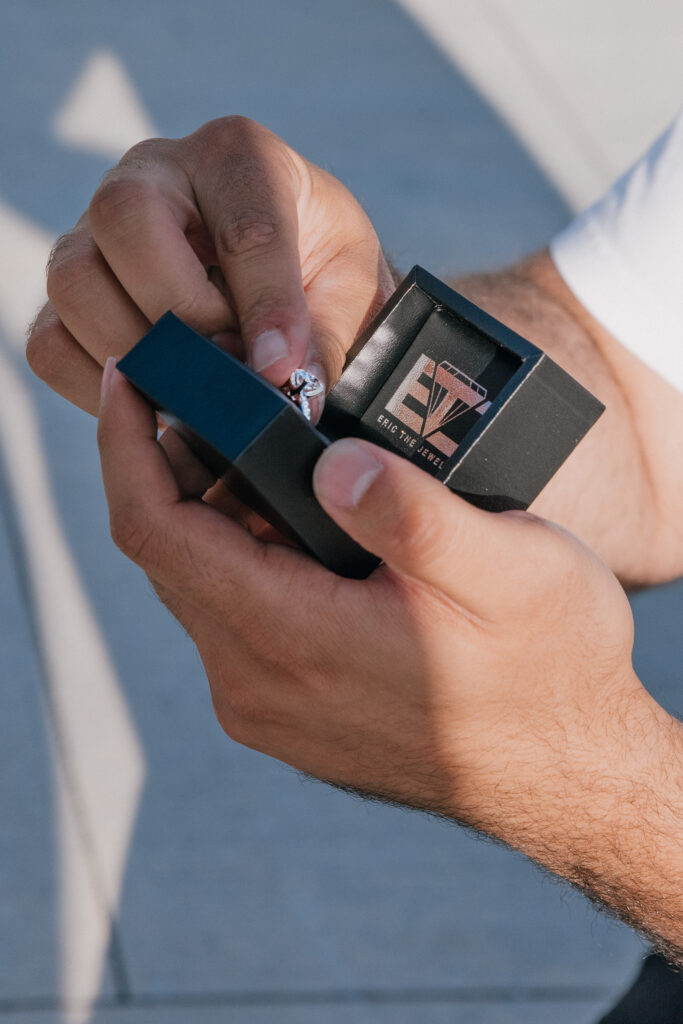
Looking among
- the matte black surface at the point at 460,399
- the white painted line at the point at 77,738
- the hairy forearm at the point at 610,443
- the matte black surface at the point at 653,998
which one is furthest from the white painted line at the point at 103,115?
the matte black surface at the point at 653,998

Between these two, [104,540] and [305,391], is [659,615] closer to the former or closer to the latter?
[104,540]

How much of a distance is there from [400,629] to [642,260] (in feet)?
2.65

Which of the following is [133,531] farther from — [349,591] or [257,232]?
[257,232]

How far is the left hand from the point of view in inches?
31.7

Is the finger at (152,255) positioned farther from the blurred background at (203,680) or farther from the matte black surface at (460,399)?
the blurred background at (203,680)

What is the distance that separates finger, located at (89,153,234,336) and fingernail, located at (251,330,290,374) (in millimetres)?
99

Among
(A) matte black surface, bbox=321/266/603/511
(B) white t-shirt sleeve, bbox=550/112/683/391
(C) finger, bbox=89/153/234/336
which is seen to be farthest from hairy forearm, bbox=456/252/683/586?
(C) finger, bbox=89/153/234/336

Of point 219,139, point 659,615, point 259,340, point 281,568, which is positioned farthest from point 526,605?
point 659,615

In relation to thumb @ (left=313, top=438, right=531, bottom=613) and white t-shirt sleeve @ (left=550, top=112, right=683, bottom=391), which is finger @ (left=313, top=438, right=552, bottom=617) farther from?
white t-shirt sleeve @ (left=550, top=112, right=683, bottom=391)

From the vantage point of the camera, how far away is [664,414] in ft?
4.78

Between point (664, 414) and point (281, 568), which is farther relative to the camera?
point (664, 414)

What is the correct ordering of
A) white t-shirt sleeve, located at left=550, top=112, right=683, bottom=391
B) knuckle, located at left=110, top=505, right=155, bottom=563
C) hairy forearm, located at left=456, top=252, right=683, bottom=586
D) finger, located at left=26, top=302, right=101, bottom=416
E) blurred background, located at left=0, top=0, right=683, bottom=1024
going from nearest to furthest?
knuckle, located at left=110, top=505, right=155, bottom=563
finger, located at left=26, top=302, right=101, bottom=416
white t-shirt sleeve, located at left=550, top=112, right=683, bottom=391
hairy forearm, located at left=456, top=252, right=683, bottom=586
blurred background, located at left=0, top=0, right=683, bottom=1024

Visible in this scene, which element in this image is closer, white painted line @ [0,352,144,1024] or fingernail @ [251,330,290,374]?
fingernail @ [251,330,290,374]

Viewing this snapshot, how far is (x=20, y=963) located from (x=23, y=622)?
0.64m
